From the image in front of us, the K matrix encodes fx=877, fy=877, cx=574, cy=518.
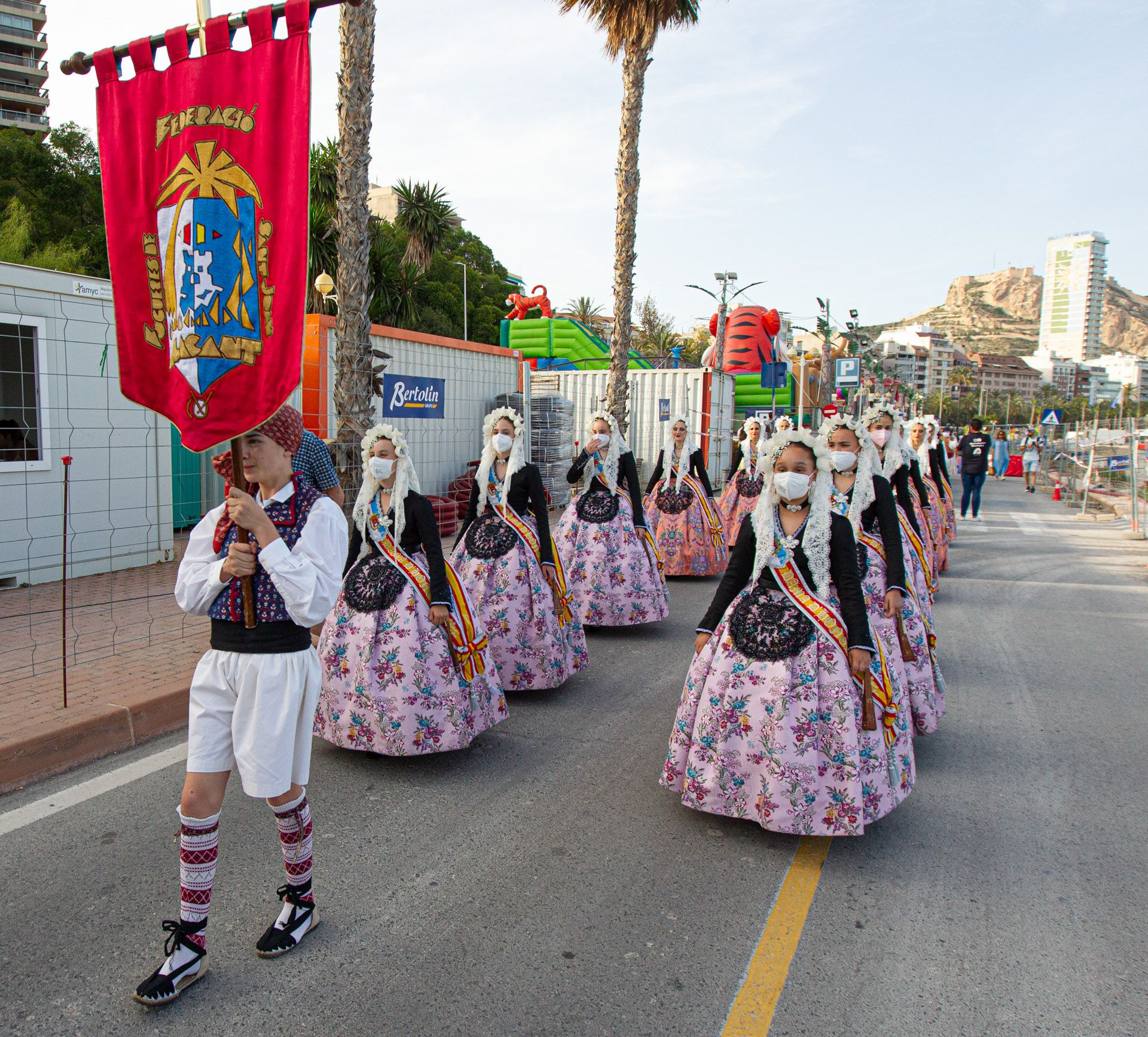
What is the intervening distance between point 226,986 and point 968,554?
13.3 m

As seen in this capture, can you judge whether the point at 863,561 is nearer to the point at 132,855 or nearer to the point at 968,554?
the point at 132,855

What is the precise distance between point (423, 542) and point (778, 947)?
2.69 meters

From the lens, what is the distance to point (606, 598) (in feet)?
25.9

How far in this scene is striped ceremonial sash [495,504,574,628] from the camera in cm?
616

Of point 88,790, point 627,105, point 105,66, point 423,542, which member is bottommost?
point 88,790

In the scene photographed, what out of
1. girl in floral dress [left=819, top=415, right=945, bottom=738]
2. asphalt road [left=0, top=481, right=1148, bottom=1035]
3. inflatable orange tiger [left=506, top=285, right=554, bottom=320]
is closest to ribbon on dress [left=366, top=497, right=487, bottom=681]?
asphalt road [left=0, top=481, right=1148, bottom=1035]

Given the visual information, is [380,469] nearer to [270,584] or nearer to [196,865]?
[270,584]

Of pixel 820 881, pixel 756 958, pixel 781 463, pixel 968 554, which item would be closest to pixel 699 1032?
pixel 756 958

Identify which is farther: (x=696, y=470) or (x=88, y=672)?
(x=696, y=470)

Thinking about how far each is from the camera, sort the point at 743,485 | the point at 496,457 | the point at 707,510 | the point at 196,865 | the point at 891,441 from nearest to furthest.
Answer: the point at 196,865 → the point at 496,457 → the point at 891,441 → the point at 707,510 → the point at 743,485

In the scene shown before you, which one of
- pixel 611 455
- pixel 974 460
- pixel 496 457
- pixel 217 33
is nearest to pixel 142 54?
pixel 217 33

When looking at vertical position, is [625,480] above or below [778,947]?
above

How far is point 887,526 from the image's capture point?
5.12 meters

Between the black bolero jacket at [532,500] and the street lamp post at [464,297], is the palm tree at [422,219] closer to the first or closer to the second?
the street lamp post at [464,297]
